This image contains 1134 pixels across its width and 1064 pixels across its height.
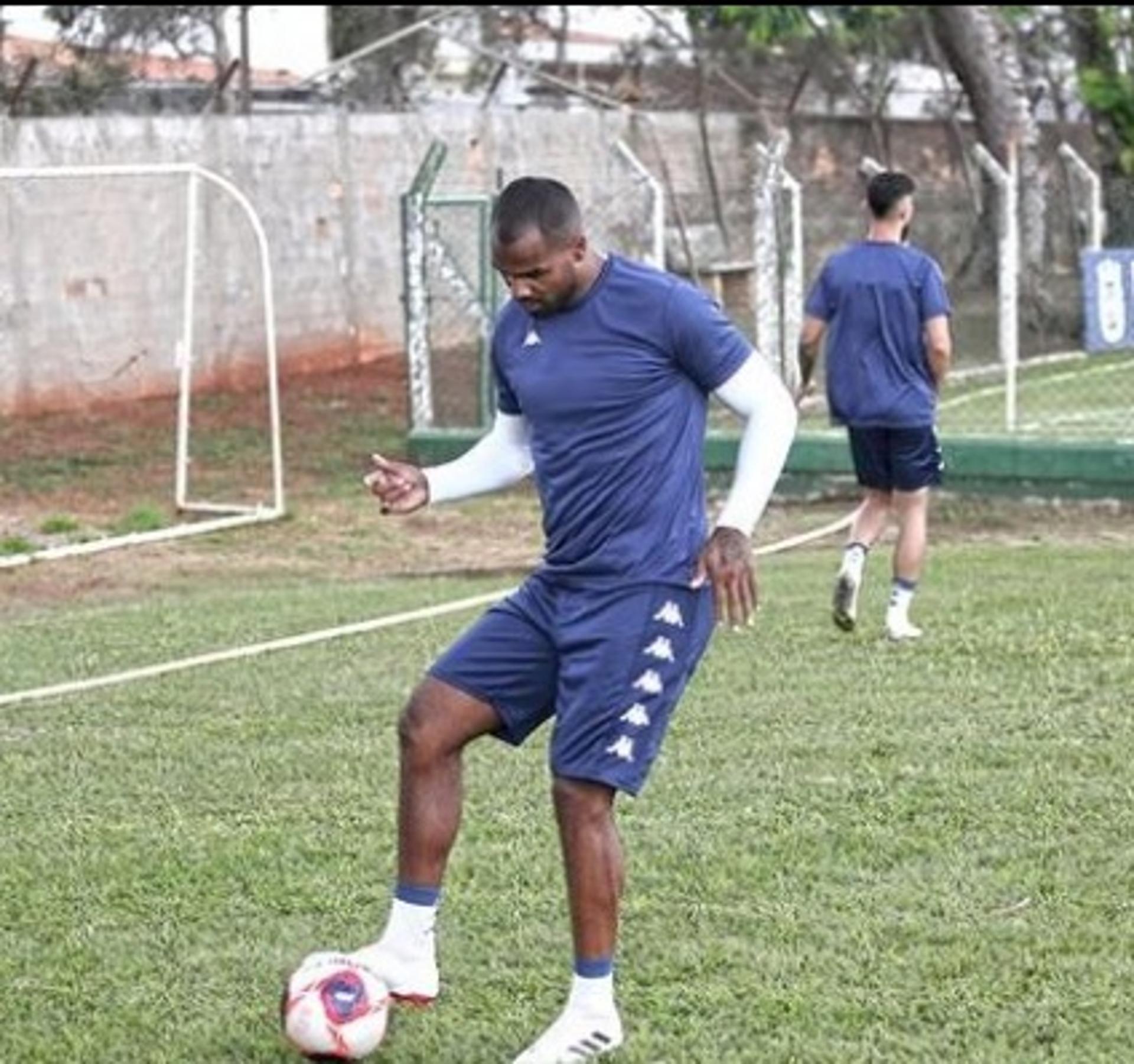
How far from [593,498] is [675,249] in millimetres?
19719

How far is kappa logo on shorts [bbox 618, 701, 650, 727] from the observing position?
583 cm

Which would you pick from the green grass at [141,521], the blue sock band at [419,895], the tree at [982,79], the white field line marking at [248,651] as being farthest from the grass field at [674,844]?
the tree at [982,79]

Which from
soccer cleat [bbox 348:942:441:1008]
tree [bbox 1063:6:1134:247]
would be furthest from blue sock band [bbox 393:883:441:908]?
tree [bbox 1063:6:1134:247]

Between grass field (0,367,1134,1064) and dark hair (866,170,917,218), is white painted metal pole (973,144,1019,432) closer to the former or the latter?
grass field (0,367,1134,1064)

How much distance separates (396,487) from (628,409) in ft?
2.04

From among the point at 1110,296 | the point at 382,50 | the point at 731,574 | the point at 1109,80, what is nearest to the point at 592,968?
the point at 731,574

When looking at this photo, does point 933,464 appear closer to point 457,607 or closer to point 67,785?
point 457,607

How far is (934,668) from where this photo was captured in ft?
33.3

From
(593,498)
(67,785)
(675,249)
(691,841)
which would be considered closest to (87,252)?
(675,249)

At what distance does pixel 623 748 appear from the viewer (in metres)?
5.82

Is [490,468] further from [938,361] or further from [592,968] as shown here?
[938,361]

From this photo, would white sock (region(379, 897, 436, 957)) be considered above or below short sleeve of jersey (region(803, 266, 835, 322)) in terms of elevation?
below

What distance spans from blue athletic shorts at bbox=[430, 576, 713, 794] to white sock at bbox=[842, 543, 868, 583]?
501 centimetres

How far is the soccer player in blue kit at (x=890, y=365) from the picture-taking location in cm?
1102
